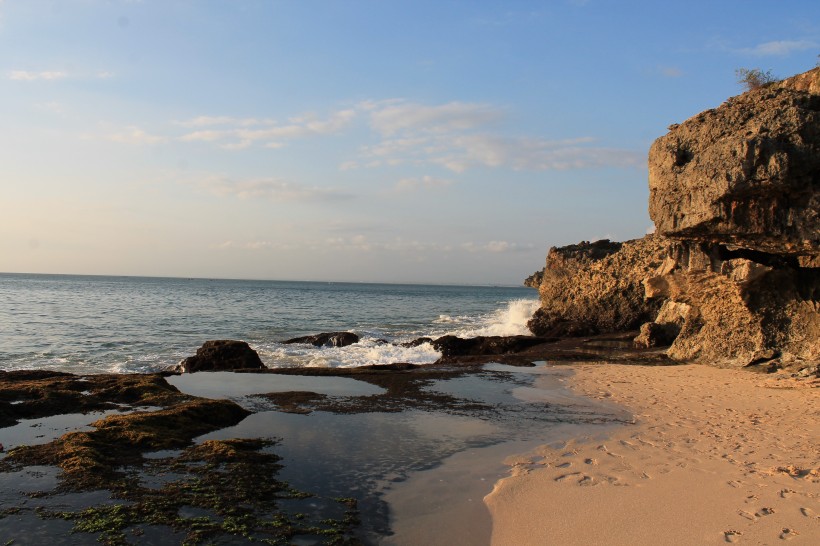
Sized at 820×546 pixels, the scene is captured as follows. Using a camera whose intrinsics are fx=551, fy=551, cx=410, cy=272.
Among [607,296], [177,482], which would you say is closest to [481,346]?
[607,296]

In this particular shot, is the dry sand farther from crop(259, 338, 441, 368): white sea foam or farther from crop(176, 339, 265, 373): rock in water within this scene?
crop(176, 339, 265, 373): rock in water

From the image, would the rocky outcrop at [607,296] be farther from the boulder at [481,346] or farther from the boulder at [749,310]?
the boulder at [749,310]

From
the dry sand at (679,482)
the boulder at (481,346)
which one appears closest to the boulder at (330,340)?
the boulder at (481,346)

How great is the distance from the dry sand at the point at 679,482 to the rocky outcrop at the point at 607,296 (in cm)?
1512

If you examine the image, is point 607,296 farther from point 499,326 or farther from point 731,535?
point 731,535

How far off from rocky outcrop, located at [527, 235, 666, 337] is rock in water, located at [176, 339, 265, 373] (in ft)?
49.4

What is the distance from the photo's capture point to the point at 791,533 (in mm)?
5547

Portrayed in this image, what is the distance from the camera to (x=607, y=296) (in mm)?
27766

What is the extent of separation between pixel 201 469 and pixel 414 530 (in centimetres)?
320

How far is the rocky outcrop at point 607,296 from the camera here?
26703 millimetres

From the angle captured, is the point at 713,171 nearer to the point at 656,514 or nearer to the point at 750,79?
the point at 750,79

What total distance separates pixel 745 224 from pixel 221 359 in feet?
51.6

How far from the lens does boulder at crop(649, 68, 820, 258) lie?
1259cm

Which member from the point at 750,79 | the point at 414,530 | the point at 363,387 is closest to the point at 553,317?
the point at 750,79
